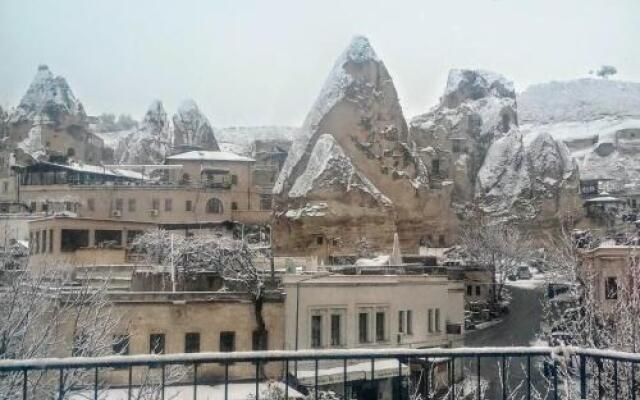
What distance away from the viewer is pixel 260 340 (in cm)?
1009

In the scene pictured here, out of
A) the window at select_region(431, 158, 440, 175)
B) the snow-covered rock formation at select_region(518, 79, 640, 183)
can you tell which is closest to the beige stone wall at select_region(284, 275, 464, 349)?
the window at select_region(431, 158, 440, 175)

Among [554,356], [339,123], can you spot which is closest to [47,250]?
[554,356]

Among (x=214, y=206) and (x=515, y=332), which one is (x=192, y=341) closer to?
(x=515, y=332)

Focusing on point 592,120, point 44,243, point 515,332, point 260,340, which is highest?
point 592,120

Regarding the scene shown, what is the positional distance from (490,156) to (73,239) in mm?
20091

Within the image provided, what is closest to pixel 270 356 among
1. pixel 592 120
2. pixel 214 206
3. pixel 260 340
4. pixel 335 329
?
pixel 260 340

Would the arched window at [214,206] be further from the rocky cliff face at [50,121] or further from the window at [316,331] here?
the window at [316,331]

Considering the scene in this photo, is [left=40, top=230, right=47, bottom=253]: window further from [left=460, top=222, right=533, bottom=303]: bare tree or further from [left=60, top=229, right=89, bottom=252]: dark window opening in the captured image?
[left=460, top=222, right=533, bottom=303]: bare tree

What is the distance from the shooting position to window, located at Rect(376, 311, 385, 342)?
11198mm

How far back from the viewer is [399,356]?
241cm

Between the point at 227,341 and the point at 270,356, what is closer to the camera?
the point at 270,356

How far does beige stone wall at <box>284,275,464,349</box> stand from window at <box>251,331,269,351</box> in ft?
1.01

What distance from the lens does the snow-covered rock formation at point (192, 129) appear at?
33438mm

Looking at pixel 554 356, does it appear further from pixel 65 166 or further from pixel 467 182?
pixel 467 182
